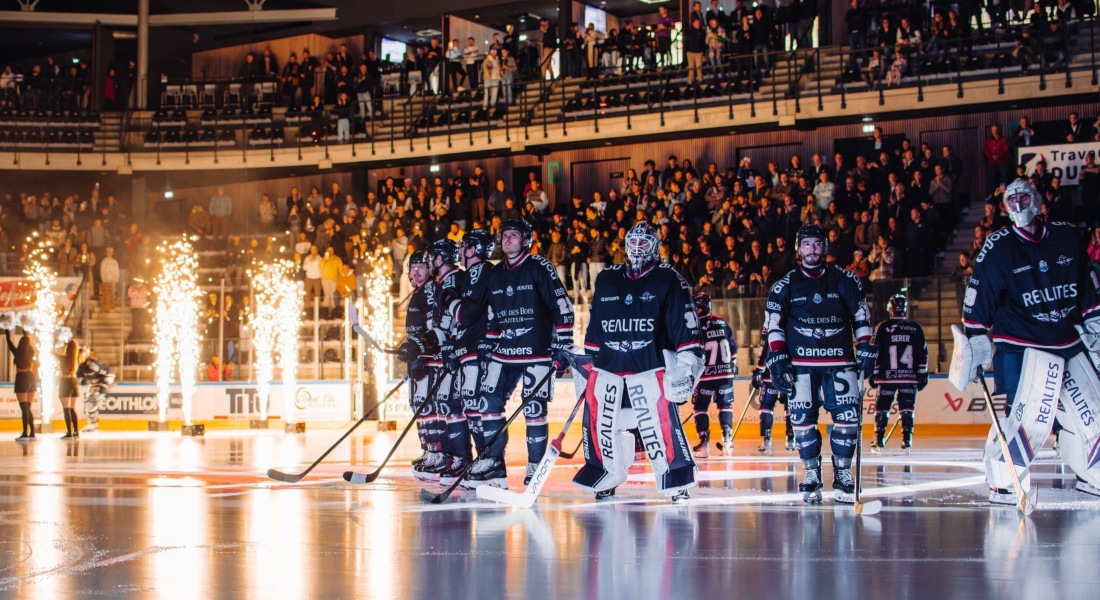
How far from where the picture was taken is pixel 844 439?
863cm

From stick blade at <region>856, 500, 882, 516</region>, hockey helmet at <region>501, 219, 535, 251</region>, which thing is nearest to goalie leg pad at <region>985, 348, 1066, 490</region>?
stick blade at <region>856, 500, 882, 516</region>

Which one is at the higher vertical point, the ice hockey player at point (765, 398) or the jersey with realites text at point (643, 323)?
the jersey with realites text at point (643, 323)

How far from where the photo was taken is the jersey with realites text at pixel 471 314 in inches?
396

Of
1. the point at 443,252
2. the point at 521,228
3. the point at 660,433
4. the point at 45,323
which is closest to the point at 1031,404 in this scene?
the point at 660,433

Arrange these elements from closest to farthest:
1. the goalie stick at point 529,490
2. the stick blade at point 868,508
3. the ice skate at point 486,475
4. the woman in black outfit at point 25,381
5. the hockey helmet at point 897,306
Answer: the stick blade at point 868,508 → the goalie stick at point 529,490 → the ice skate at point 486,475 → the hockey helmet at point 897,306 → the woman in black outfit at point 25,381

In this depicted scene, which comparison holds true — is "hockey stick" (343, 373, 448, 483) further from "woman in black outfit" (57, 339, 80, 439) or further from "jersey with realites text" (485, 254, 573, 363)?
"woman in black outfit" (57, 339, 80, 439)

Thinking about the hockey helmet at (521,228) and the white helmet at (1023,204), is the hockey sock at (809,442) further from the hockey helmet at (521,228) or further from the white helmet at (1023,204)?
the hockey helmet at (521,228)

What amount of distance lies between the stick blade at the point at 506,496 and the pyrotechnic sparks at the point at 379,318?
47.8 ft

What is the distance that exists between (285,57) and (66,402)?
64.1 ft

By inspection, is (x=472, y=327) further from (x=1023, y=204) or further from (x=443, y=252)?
(x=1023, y=204)

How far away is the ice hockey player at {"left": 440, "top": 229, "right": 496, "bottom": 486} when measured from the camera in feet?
32.3

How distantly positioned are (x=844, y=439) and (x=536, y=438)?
7.93ft

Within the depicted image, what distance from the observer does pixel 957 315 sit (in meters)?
18.0

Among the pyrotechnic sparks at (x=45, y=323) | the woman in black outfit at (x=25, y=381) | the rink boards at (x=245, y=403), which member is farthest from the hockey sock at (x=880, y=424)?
the pyrotechnic sparks at (x=45, y=323)
